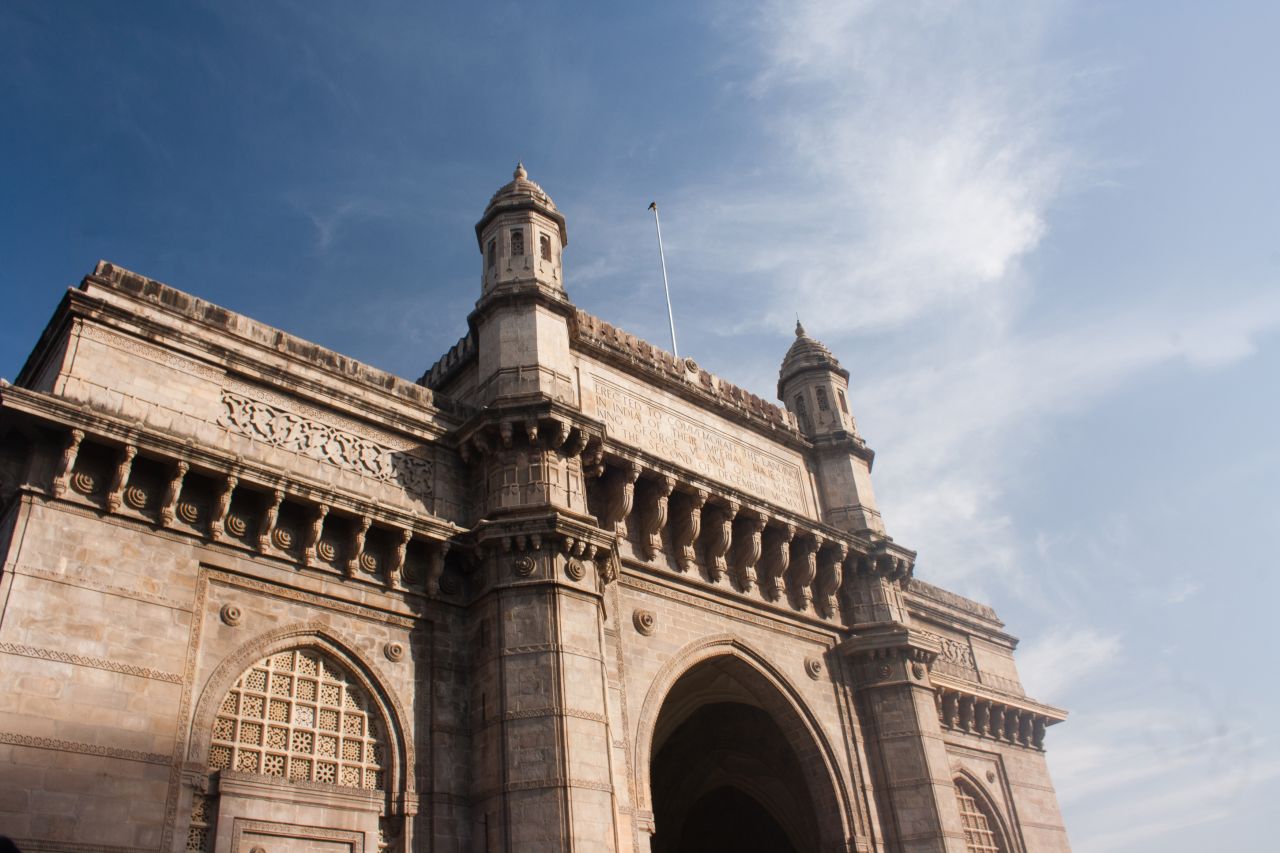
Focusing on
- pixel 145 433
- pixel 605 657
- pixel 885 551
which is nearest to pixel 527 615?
pixel 605 657

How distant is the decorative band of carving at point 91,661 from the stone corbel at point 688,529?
8.39 meters

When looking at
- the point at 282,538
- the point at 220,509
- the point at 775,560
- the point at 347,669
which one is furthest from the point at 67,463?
the point at 775,560

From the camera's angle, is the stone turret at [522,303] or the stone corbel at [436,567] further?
the stone turret at [522,303]

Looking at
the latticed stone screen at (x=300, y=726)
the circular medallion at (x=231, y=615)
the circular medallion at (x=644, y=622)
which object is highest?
the circular medallion at (x=644, y=622)

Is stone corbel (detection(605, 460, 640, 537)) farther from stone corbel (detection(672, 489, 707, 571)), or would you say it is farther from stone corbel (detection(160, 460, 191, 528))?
stone corbel (detection(160, 460, 191, 528))

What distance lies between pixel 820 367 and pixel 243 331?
1256 cm

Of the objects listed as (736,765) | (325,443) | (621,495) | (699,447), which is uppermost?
(699,447)

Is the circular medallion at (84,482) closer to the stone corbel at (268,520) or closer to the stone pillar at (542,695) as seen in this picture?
the stone corbel at (268,520)

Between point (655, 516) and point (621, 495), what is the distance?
0.82 m

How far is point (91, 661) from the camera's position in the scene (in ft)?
34.8

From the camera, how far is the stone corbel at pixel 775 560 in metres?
18.7

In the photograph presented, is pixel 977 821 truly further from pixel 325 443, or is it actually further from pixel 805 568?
pixel 325 443

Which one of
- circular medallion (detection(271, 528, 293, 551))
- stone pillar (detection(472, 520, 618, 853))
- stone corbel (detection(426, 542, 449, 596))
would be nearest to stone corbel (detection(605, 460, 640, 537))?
stone pillar (detection(472, 520, 618, 853))

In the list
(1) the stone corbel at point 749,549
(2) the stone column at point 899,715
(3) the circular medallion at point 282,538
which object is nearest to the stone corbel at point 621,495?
(1) the stone corbel at point 749,549
